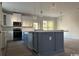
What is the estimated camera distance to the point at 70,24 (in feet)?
5.37

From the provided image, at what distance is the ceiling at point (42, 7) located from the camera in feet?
4.93

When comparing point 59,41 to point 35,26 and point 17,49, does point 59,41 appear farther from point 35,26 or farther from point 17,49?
point 17,49

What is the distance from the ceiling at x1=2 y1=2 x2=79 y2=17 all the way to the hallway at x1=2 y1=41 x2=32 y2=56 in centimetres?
41

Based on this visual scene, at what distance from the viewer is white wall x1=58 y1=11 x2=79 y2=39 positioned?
1.60 meters

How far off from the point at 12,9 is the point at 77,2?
78 cm

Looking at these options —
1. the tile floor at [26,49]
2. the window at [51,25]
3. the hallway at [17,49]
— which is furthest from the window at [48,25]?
the hallway at [17,49]

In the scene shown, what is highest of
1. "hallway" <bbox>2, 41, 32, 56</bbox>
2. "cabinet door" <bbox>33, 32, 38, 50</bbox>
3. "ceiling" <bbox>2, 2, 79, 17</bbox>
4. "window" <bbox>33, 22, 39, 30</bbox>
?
"ceiling" <bbox>2, 2, 79, 17</bbox>

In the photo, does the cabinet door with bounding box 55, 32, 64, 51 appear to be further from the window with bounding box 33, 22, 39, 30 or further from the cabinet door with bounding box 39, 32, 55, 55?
the window with bounding box 33, 22, 39, 30

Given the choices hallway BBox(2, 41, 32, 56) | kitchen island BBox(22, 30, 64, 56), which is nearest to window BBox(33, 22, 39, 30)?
kitchen island BBox(22, 30, 64, 56)

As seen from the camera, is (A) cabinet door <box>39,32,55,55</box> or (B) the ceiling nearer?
(B) the ceiling

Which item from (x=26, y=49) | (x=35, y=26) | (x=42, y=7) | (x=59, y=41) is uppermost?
(x=42, y=7)

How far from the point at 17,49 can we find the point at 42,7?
0.61 metres

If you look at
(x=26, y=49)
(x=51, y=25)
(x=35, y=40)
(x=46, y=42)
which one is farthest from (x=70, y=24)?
(x=26, y=49)

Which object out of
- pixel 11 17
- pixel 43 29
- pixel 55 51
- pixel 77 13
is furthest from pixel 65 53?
pixel 11 17
